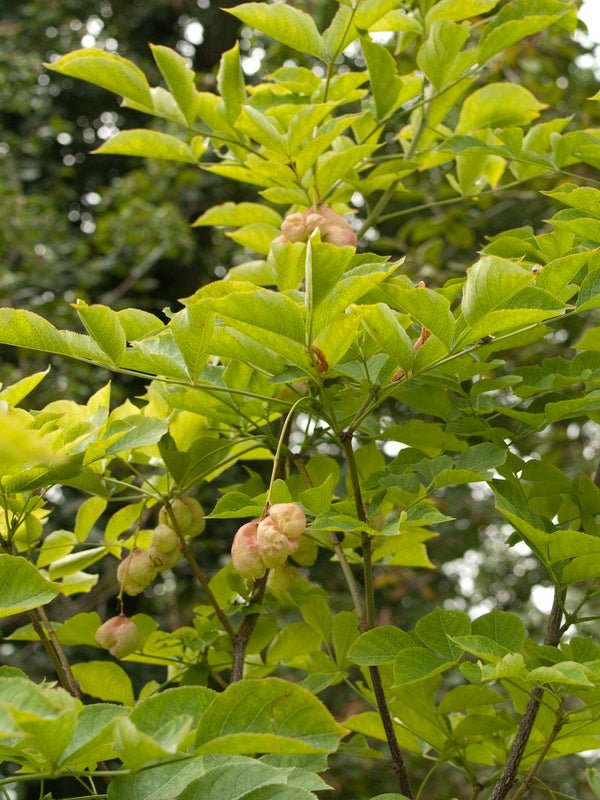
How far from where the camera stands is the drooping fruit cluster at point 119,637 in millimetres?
781

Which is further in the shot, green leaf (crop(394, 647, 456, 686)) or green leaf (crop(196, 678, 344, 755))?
green leaf (crop(394, 647, 456, 686))

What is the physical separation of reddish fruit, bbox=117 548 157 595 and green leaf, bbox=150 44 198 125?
1.32 ft

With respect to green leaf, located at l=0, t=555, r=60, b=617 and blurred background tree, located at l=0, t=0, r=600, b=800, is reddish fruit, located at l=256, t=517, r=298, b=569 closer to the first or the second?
green leaf, located at l=0, t=555, r=60, b=617

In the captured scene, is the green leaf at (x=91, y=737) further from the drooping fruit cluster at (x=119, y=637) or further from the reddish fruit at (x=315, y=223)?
the reddish fruit at (x=315, y=223)

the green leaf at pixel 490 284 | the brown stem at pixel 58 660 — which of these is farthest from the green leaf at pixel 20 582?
the green leaf at pixel 490 284

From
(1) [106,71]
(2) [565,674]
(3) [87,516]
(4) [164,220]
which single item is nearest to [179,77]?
(1) [106,71]

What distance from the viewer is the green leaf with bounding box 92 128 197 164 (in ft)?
2.97

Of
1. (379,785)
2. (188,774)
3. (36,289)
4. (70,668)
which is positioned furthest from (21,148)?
(188,774)

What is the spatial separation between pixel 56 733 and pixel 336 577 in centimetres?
295

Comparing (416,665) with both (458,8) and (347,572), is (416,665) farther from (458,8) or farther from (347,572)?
(458,8)

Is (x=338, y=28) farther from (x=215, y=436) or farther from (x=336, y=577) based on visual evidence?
(x=336, y=577)

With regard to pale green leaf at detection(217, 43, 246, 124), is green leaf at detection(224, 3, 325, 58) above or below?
above

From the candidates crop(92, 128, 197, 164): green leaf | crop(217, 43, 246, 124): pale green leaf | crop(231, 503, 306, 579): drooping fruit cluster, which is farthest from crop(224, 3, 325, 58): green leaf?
crop(231, 503, 306, 579): drooping fruit cluster

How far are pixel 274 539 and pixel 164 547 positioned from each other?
218 mm
